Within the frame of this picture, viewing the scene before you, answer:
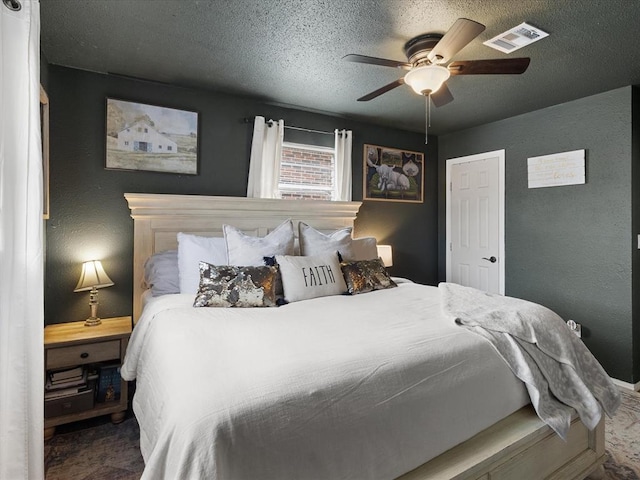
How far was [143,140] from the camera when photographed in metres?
2.86

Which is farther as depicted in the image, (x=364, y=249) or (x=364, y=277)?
(x=364, y=249)

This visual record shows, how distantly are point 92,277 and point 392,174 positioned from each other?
3131 mm

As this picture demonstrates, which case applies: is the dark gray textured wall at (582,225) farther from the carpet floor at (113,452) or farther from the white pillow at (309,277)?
the white pillow at (309,277)

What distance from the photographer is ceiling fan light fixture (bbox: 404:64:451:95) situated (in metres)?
2.01

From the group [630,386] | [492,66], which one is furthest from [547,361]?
[630,386]

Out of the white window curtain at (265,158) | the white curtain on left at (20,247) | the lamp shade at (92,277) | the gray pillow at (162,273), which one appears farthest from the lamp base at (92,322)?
the white window curtain at (265,158)

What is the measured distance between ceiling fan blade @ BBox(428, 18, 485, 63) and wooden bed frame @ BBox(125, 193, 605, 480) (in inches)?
69.6

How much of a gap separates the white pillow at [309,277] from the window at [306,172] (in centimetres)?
122

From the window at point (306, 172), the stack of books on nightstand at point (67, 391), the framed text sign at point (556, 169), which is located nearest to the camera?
the stack of books on nightstand at point (67, 391)

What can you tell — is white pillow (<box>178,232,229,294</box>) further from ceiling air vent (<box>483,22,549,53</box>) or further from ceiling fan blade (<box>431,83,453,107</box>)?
ceiling air vent (<box>483,22,549,53</box>)

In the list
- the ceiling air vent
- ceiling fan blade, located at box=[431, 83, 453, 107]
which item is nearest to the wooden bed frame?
ceiling fan blade, located at box=[431, 83, 453, 107]

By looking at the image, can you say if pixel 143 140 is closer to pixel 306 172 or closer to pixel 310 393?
pixel 306 172

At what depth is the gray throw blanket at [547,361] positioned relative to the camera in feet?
5.29

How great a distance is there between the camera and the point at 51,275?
2605 mm
